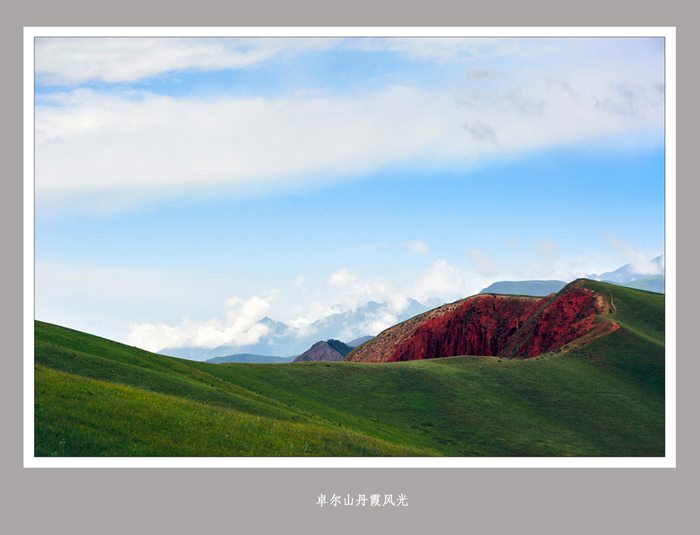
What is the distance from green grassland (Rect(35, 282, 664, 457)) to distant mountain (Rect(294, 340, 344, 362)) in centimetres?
12642

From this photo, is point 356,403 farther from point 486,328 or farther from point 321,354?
point 321,354

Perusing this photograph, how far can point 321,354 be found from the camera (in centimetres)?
18675

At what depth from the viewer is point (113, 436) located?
19828 millimetres

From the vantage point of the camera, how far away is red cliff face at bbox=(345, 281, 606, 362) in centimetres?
7525

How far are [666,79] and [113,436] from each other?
105 ft

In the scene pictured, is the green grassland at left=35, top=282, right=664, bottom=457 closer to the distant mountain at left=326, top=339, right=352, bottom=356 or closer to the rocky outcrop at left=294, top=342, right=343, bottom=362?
the rocky outcrop at left=294, top=342, right=343, bottom=362

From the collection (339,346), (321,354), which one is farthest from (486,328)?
(339,346)

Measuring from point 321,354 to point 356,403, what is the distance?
14437cm

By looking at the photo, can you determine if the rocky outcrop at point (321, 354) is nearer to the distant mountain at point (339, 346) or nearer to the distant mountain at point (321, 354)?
the distant mountain at point (321, 354)

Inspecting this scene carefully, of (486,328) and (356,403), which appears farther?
(486,328)
